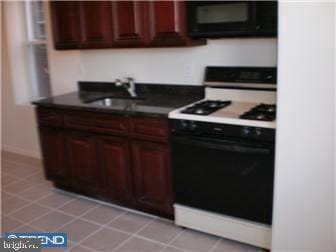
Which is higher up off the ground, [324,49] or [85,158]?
[324,49]

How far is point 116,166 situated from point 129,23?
1212 millimetres

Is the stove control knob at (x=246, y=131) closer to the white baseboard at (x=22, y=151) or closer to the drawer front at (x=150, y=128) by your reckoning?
the drawer front at (x=150, y=128)

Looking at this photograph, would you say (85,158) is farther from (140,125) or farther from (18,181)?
(18,181)

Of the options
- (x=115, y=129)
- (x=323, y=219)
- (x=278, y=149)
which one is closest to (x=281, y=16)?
(x=278, y=149)

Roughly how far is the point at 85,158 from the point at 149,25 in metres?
1.29

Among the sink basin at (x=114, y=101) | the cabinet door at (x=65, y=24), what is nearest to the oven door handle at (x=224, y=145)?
the sink basin at (x=114, y=101)

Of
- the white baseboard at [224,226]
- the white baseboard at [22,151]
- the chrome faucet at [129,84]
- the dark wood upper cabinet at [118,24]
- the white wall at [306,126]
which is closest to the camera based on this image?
the white wall at [306,126]

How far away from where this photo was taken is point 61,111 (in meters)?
3.23

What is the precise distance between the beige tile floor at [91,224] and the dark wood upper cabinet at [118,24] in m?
1.45

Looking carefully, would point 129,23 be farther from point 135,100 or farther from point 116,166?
point 116,166

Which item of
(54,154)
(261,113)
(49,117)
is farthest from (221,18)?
(54,154)

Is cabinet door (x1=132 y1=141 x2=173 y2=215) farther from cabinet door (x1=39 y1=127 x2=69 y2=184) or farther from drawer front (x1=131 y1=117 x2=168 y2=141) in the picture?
cabinet door (x1=39 y1=127 x2=69 y2=184)

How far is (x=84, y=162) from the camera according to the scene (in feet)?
10.5

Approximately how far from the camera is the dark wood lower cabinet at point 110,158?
272 centimetres
